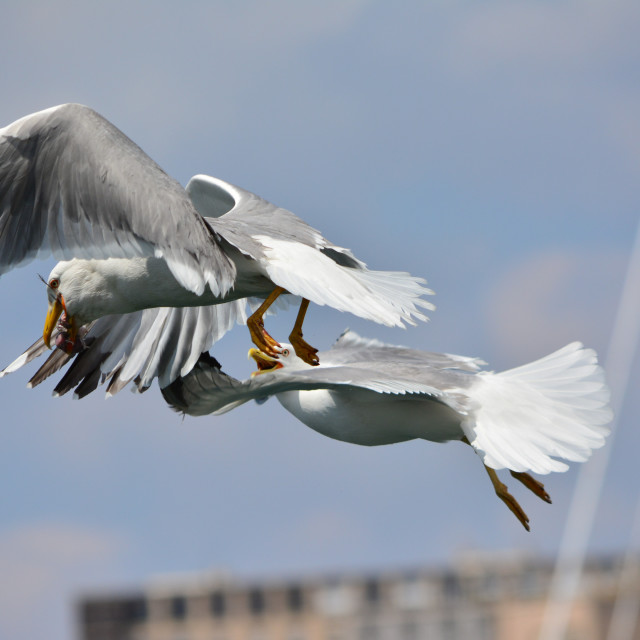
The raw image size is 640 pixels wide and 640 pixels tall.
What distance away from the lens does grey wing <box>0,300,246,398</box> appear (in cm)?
567

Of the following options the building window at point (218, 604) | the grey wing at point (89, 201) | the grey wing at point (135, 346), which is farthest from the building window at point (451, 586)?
the grey wing at point (89, 201)

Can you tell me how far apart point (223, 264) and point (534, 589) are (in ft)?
68.4

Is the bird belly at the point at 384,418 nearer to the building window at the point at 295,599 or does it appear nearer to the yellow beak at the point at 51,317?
the yellow beak at the point at 51,317

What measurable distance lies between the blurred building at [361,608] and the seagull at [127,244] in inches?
785

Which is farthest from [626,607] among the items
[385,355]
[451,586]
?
[385,355]

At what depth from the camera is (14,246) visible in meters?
5.01

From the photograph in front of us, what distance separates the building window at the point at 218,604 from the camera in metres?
25.2

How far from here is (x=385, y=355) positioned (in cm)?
570

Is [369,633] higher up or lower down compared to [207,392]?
lower down

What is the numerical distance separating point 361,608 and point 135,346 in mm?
20603

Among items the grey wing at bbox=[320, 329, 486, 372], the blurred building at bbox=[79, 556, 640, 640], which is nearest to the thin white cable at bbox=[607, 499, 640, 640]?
the blurred building at bbox=[79, 556, 640, 640]

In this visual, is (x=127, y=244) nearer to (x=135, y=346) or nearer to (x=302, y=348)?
(x=302, y=348)

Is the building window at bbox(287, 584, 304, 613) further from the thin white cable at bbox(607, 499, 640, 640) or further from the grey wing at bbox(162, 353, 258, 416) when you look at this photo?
the grey wing at bbox(162, 353, 258, 416)

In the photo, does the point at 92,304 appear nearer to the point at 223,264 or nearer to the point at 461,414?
the point at 223,264
